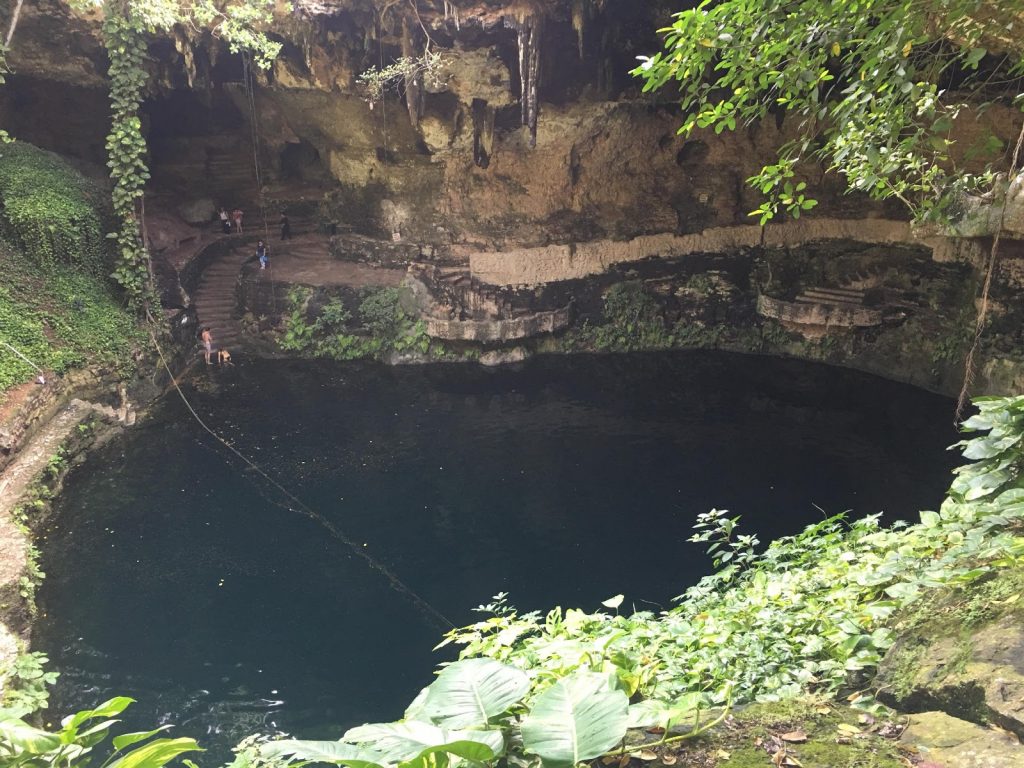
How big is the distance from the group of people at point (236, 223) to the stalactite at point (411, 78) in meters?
6.43

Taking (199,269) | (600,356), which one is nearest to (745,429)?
(600,356)

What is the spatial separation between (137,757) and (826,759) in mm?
1878

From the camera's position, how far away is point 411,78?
13680 mm

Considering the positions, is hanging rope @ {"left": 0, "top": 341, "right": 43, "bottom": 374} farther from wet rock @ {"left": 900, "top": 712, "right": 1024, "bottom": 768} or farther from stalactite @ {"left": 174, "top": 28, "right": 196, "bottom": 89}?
wet rock @ {"left": 900, "top": 712, "right": 1024, "bottom": 768}

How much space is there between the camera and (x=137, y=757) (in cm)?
178

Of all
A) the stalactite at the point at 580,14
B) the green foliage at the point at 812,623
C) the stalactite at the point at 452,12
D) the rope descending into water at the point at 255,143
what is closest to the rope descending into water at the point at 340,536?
the green foliage at the point at 812,623

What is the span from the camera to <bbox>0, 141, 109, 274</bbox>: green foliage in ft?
41.4

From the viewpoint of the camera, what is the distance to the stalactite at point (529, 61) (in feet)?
41.9

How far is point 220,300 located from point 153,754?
16.8 m

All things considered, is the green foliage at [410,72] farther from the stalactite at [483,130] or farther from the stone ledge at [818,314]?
the stone ledge at [818,314]

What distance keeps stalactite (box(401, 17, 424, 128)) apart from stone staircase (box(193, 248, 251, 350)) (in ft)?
21.6

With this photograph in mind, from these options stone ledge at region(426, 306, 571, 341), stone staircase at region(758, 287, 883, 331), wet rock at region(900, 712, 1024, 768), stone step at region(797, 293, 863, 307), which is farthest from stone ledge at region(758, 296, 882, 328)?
wet rock at region(900, 712, 1024, 768)

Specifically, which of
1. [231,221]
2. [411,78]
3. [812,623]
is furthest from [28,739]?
[231,221]

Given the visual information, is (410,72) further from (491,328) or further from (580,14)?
(491,328)
